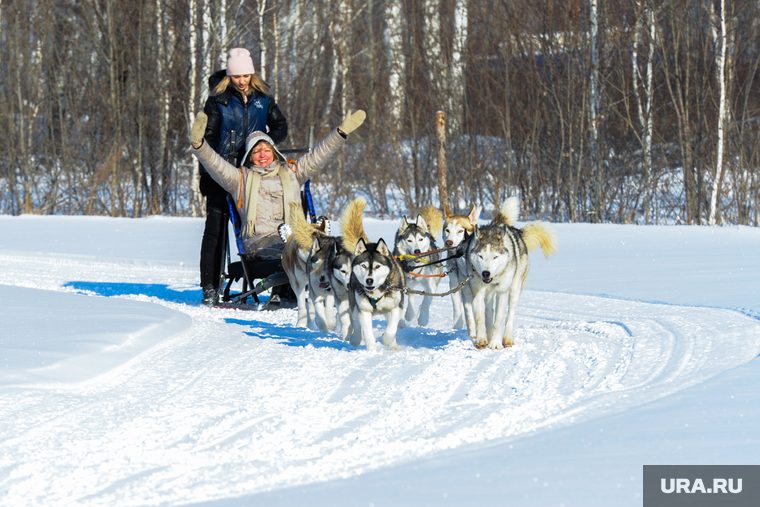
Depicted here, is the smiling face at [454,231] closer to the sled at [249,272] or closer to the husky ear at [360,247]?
the husky ear at [360,247]

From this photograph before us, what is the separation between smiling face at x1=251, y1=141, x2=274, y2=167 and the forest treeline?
6.43m

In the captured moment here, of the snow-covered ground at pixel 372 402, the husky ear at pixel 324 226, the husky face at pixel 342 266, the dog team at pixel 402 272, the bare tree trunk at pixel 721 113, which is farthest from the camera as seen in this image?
the bare tree trunk at pixel 721 113

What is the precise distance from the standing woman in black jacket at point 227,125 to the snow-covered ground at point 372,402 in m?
0.42

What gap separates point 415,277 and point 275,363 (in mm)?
1512

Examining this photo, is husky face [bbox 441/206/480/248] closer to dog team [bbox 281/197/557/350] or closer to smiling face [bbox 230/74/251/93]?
dog team [bbox 281/197/557/350]

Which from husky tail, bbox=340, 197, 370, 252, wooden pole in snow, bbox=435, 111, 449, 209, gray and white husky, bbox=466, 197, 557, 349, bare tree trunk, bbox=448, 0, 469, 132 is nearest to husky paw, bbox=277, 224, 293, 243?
husky tail, bbox=340, 197, 370, 252

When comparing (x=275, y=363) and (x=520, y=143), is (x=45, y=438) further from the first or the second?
(x=520, y=143)

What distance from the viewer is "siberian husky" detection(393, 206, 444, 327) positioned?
4930 mm

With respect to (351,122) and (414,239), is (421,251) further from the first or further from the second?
(351,122)

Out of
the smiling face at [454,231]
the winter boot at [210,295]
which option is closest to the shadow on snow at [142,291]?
the winter boot at [210,295]

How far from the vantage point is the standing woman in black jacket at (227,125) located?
562 cm

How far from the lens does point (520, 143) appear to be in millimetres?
11805

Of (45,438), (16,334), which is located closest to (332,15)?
(16,334)

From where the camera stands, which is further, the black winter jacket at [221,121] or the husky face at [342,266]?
the black winter jacket at [221,121]
